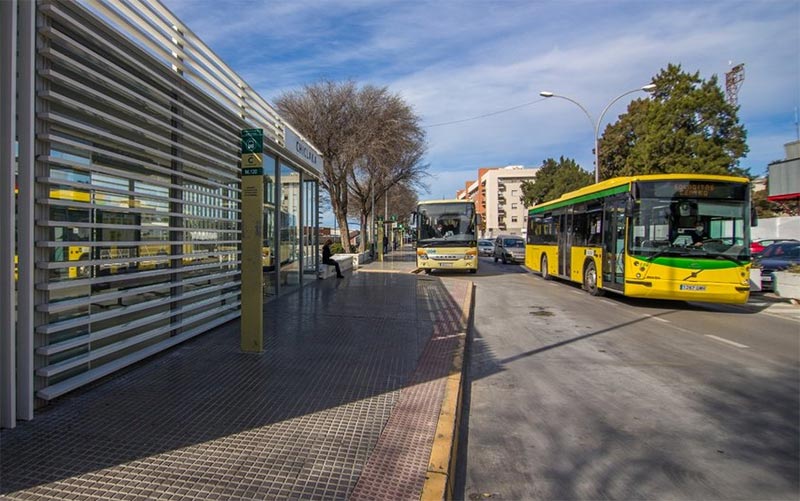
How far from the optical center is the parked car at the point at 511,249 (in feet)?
102

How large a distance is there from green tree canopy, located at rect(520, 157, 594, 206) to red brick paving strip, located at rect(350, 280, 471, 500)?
4994 cm

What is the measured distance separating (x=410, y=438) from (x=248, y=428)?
1.29 metres

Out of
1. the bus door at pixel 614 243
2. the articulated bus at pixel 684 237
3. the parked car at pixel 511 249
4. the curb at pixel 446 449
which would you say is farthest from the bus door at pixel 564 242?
the parked car at pixel 511 249

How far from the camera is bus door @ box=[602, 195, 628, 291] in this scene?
466 inches

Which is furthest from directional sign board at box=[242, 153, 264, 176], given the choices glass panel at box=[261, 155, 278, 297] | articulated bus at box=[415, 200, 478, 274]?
articulated bus at box=[415, 200, 478, 274]

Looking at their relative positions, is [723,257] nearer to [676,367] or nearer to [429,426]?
[676,367]

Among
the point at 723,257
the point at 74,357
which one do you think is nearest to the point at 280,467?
the point at 74,357

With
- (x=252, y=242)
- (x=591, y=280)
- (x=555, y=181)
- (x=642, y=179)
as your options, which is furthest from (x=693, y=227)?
(x=555, y=181)

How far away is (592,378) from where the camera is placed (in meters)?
5.89

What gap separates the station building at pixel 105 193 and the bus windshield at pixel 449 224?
12.5 meters

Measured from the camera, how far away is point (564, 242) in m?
17.0

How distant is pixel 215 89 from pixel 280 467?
628 centimetres

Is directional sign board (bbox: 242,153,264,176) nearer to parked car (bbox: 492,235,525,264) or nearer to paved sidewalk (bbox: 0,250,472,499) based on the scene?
paved sidewalk (bbox: 0,250,472,499)

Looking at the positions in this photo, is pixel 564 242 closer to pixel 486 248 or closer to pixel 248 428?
pixel 248 428
